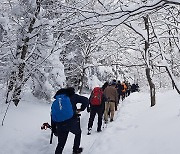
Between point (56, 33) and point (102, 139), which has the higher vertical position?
point (56, 33)

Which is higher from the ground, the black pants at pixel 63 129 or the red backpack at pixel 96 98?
the red backpack at pixel 96 98

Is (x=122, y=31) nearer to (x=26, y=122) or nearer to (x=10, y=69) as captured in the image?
(x=10, y=69)

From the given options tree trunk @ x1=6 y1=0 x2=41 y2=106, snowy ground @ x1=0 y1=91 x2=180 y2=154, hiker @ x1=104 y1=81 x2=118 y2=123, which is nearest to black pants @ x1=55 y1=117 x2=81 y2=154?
snowy ground @ x1=0 y1=91 x2=180 y2=154

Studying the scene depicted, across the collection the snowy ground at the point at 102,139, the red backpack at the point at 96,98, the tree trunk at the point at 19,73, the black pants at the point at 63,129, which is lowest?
the snowy ground at the point at 102,139

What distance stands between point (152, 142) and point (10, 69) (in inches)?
228

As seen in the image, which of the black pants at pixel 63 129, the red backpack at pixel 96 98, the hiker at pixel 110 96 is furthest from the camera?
the hiker at pixel 110 96

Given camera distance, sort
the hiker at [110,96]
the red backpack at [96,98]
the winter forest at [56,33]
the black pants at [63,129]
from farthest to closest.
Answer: the hiker at [110,96], the red backpack at [96,98], the black pants at [63,129], the winter forest at [56,33]

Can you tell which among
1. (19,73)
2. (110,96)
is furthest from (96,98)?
(19,73)

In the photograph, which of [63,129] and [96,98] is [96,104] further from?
[63,129]

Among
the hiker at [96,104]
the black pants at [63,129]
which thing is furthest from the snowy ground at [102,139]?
the black pants at [63,129]

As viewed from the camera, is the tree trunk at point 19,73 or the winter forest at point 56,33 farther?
the tree trunk at point 19,73

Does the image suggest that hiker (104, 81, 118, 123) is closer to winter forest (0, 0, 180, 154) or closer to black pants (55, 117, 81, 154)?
winter forest (0, 0, 180, 154)

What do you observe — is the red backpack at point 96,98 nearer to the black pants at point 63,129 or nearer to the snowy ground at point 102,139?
the snowy ground at point 102,139

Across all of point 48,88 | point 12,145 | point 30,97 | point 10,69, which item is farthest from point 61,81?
point 12,145
